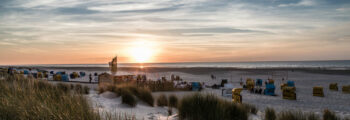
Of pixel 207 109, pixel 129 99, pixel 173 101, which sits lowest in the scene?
pixel 173 101

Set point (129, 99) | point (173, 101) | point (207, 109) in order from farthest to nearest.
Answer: point (173, 101)
point (129, 99)
point (207, 109)

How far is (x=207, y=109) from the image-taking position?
221 inches

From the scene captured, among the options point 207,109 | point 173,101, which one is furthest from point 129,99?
point 207,109

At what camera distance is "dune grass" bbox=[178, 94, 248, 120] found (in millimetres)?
5334

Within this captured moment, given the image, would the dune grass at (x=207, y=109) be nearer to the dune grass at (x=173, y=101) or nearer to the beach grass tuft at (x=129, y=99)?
the beach grass tuft at (x=129, y=99)

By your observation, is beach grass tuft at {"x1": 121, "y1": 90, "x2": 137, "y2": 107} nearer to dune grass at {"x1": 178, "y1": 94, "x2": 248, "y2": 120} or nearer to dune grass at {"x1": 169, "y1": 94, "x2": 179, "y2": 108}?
dune grass at {"x1": 169, "y1": 94, "x2": 179, "y2": 108}

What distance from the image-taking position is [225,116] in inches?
212

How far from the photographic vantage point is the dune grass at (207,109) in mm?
5334

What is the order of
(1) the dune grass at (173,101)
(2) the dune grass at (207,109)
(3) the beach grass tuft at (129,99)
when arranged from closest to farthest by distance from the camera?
(2) the dune grass at (207,109) → (3) the beach grass tuft at (129,99) → (1) the dune grass at (173,101)

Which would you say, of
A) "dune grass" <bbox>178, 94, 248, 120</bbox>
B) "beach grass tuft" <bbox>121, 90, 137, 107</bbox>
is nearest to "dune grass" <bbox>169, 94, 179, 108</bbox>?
"beach grass tuft" <bbox>121, 90, 137, 107</bbox>

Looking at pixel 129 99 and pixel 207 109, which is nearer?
pixel 207 109

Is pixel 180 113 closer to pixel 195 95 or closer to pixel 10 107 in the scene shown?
pixel 195 95

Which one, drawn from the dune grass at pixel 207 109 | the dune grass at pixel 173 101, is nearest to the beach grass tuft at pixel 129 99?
the dune grass at pixel 173 101

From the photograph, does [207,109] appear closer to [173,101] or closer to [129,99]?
[129,99]
